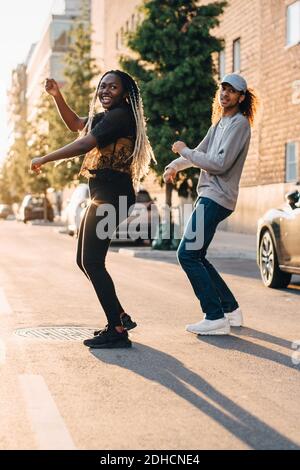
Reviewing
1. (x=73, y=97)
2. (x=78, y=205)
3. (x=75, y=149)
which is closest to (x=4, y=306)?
(x=75, y=149)

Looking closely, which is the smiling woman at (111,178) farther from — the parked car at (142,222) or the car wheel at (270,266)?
the parked car at (142,222)

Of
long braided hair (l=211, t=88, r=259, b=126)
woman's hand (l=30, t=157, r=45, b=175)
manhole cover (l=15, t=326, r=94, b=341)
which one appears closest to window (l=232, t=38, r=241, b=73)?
long braided hair (l=211, t=88, r=259, b=126)

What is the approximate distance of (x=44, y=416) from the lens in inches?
178

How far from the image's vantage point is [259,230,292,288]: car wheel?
11.5 metres

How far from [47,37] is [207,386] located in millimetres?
92011

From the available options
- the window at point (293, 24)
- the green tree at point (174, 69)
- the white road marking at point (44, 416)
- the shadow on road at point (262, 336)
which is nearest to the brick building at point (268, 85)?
the window at point (293, 24)

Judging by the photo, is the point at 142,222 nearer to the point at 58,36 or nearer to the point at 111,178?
the point at 111,178

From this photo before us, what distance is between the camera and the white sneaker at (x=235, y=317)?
25.7 ft

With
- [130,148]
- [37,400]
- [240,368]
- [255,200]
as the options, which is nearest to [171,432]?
[37,400]

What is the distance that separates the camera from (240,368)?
5934 mm

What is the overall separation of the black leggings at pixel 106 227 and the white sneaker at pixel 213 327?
0.89 metres

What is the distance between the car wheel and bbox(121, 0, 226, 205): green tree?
9741 mm

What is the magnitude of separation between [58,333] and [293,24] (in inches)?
836
